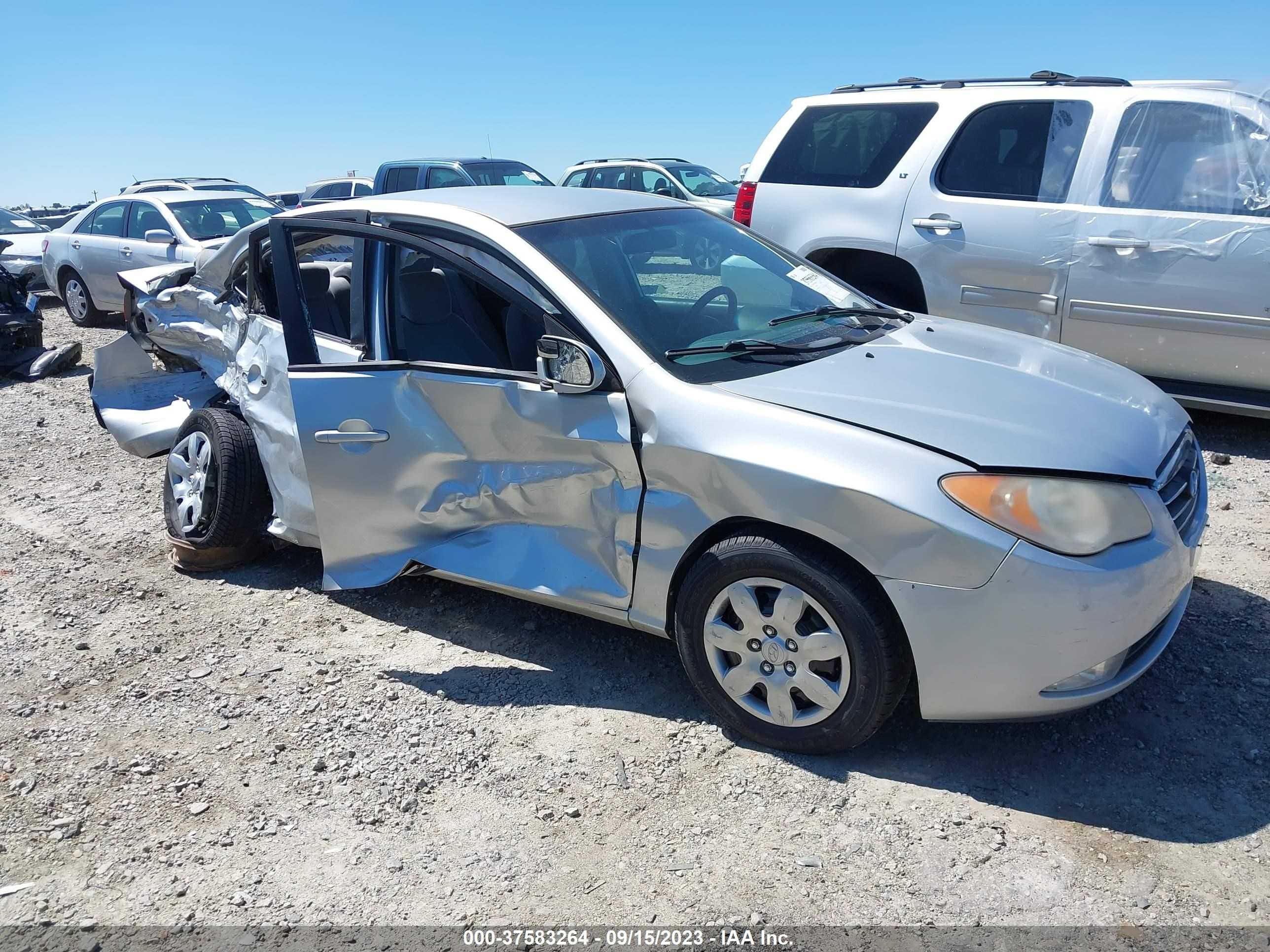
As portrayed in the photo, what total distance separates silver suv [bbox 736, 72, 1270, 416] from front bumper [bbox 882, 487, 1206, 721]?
315 centimetres

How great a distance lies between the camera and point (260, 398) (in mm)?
4336

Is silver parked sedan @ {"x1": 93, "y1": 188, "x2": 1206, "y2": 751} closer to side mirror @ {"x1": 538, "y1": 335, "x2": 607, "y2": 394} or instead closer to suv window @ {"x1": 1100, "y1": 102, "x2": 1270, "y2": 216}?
side mirror @ {"x1": 538, "y1": 335, "x2": 607, "y2": 394}

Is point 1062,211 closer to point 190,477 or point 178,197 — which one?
point 190,477

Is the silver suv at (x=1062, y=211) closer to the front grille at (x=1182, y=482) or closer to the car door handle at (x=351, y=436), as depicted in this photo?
the front grille at (x=1182, y=482)

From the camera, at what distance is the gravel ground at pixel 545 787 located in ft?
8.31

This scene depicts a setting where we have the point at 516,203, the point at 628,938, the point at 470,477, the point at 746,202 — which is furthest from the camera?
the point at 746,202

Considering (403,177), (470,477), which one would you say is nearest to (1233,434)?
(470,477)

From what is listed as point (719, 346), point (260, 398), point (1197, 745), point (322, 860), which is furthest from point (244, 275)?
point (1197, 745)

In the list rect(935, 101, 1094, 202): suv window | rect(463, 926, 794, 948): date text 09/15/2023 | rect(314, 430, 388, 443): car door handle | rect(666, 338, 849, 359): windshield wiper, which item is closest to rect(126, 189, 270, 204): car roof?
rect(935, 101, 1094, 202): suv window

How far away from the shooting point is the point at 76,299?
484 inches

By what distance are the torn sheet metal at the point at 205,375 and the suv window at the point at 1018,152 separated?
13.6 ft

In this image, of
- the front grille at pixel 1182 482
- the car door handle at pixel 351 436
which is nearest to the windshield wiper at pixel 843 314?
the front grille at pixel 1182 482

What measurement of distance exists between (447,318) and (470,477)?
65cm

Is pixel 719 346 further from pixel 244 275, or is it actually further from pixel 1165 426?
pixel 244 275
